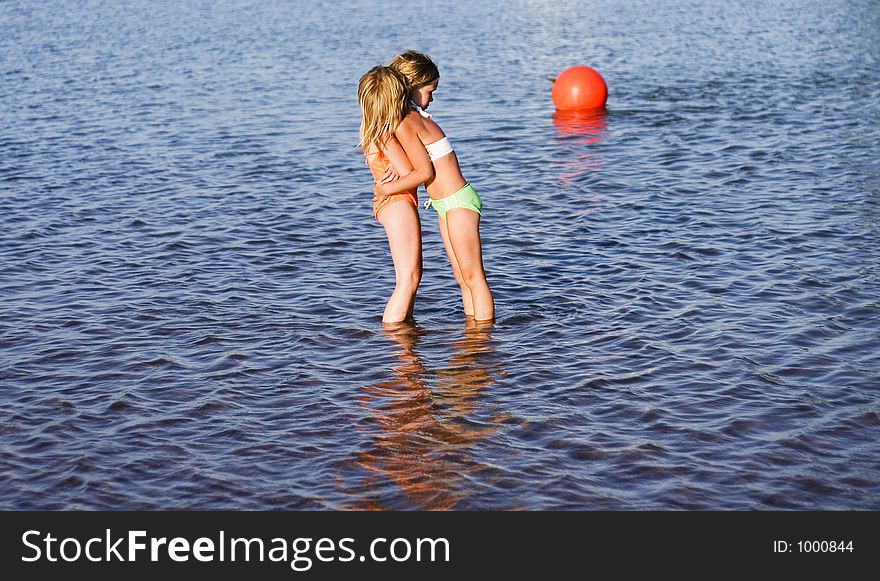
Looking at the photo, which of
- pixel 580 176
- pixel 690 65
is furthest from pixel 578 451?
pixel 690 65

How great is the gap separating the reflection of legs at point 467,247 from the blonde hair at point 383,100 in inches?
37.5

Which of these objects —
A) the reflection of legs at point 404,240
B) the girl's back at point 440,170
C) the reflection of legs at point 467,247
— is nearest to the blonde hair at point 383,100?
the girl's back at point 440,170

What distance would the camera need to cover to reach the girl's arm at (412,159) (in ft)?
28.5

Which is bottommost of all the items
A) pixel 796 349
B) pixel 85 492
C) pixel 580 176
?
pixel 85 492

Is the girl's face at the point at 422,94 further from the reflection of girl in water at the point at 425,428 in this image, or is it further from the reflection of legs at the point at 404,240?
the reflection of girl in water at the point at 425,428

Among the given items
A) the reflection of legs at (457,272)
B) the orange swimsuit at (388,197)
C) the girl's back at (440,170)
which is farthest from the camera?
the reflection of legs at (457,272)

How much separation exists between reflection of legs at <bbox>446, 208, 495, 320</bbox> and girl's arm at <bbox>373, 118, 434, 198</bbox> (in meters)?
0.48

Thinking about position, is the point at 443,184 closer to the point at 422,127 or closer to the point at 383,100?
the point at 422,127

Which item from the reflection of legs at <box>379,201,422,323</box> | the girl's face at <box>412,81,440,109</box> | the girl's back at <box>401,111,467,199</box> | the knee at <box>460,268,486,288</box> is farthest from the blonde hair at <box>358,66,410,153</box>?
the knee at <box>460,268,486,288</box>

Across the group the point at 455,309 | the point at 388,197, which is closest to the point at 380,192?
the point at 388,197

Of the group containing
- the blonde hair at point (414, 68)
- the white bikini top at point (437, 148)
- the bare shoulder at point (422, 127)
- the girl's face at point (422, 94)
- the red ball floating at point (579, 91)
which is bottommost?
the white bikini top at point (437, 148)

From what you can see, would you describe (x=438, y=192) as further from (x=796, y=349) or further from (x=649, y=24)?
(x=649, y=24)

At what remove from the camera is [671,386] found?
8422 mm
